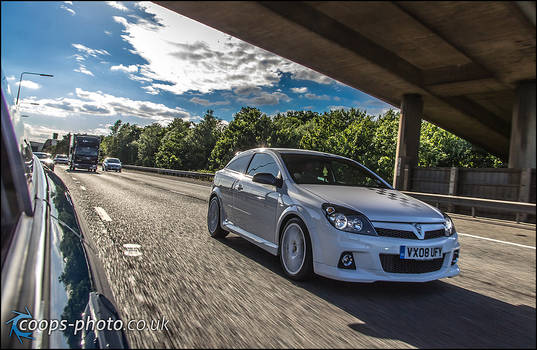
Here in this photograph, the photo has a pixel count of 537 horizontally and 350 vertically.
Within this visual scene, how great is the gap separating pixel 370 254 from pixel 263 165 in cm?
232

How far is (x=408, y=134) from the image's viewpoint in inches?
969

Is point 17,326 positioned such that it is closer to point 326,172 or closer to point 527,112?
point 527,112

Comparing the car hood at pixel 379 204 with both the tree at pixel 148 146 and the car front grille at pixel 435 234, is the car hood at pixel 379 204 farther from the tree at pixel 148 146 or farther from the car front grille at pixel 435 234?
the tree at pixel 148 146

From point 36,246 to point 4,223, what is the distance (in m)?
0.36

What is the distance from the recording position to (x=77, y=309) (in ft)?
5.58

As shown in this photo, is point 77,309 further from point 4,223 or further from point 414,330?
point 414,330

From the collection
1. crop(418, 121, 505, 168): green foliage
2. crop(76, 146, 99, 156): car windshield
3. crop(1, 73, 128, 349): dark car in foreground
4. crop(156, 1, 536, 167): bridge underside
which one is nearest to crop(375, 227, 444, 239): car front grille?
crop(156, 1, 536, 167): bridge underside

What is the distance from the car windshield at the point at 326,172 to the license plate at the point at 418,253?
4.59 feet

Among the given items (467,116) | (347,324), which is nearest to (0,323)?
(347,324)

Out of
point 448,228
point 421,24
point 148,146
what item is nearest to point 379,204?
point 448,228

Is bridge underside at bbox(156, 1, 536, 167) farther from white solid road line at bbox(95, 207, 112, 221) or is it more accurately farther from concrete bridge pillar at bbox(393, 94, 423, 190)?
concrete bridge pillar at bbox(393, 94, 423, 190)

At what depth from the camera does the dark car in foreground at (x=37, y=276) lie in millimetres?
1264

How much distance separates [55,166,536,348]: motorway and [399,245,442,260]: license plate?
0.38 m

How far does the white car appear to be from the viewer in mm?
3559
